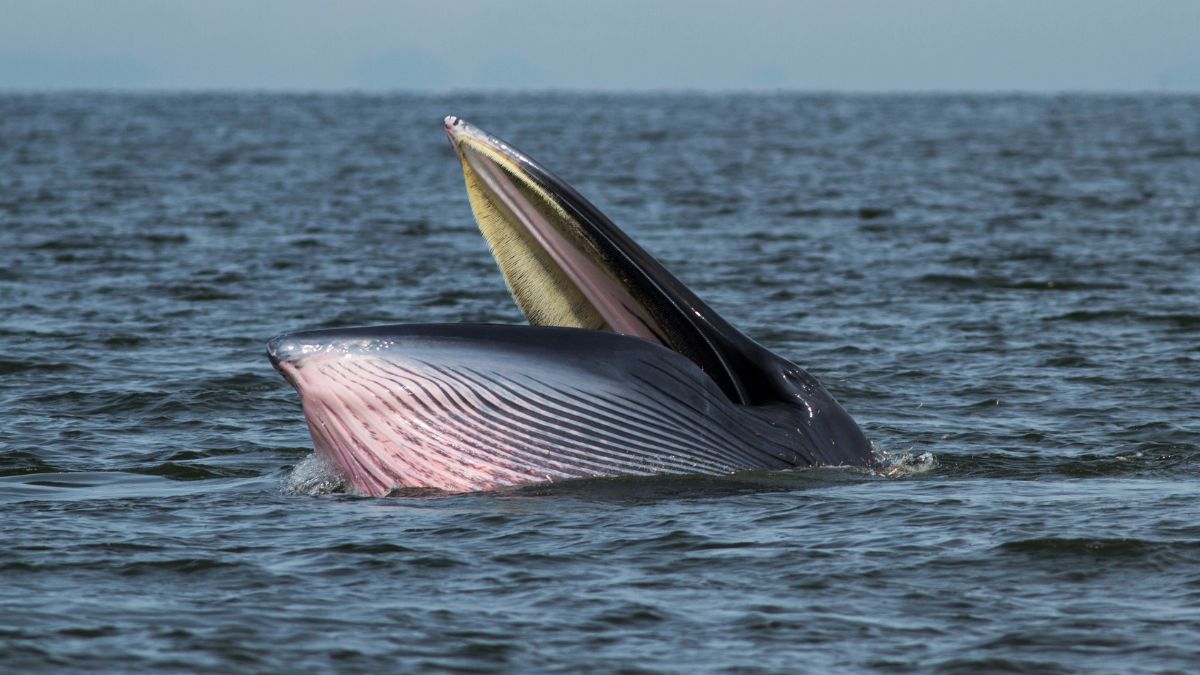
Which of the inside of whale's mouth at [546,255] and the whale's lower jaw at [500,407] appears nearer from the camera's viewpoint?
the whale's lower jaw at [500,407]

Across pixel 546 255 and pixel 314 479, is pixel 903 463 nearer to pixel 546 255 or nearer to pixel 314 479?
pixel 546 255

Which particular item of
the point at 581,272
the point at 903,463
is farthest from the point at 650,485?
the point at 903,463

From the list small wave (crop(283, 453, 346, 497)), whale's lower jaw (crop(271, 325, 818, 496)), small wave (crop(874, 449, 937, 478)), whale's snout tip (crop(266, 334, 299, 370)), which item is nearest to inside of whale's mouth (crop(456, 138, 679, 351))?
whale's lower jaw (crop(271, 325, 818, 496))

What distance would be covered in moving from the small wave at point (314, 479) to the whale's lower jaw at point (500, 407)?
354 millimetres

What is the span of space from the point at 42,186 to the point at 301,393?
37.6 metres

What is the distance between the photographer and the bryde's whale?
10.2m

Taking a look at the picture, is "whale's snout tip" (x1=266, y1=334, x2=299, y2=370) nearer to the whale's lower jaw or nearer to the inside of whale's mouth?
the whale's lower jaw

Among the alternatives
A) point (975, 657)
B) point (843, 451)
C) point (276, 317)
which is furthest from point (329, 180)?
point (975, 657)

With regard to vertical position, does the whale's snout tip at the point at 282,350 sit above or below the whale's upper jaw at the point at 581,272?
below

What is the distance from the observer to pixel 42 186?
4556 centimetres

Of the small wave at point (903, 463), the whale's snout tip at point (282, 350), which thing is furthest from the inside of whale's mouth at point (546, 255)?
the small wave at point (903, 463)

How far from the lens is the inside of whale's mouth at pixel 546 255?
10461 millimetres

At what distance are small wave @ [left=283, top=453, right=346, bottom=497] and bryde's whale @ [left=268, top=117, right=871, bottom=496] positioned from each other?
292 millimetres

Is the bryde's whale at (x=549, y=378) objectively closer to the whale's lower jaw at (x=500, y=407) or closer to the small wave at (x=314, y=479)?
the whale's lower jaw at (x=500, y=407)
